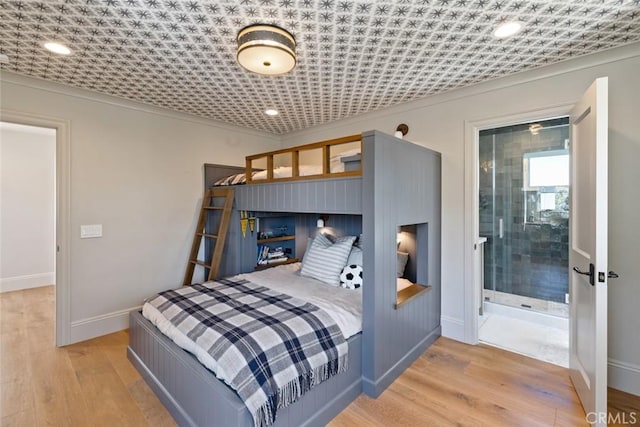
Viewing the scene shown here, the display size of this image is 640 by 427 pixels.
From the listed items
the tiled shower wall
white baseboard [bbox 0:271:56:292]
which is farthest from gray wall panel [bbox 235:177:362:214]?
white baseboard [bbox 0:271:56:292]

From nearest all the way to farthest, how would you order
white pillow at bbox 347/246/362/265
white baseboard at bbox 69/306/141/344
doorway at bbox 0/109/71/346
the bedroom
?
the bedroom
doorway at bbox 0/109/71/346
white baseboard at bbox 69/306/141/344
white pillow at bbox 347/246/362/265

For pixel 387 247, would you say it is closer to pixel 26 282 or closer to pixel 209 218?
pixel 209 218

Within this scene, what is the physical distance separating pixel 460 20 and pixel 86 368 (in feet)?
12.1

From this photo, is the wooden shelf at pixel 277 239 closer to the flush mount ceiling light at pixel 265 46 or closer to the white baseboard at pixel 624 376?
the flush mount ceiling light at pixel 265 46

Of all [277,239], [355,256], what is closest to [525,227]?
[355,256]

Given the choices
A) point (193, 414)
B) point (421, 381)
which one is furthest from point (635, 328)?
point (193, 414)

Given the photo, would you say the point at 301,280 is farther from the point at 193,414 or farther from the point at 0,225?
the point at 0,225

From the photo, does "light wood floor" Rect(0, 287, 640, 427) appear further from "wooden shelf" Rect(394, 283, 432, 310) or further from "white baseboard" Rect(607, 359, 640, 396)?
"wooden shelf" Rect(394, 283, 432, 310)

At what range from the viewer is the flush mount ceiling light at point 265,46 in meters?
1.73

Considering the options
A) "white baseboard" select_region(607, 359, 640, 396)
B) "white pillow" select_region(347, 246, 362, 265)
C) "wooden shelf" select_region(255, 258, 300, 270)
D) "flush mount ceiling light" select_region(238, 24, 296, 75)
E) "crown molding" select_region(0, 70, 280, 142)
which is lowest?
"white baseboard" select_region(607, 359, 640, 396)

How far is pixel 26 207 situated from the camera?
4496mm

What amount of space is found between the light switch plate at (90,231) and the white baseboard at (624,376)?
449 centimetres

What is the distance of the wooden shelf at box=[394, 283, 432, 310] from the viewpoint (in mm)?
2295

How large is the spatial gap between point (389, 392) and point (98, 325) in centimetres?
285
